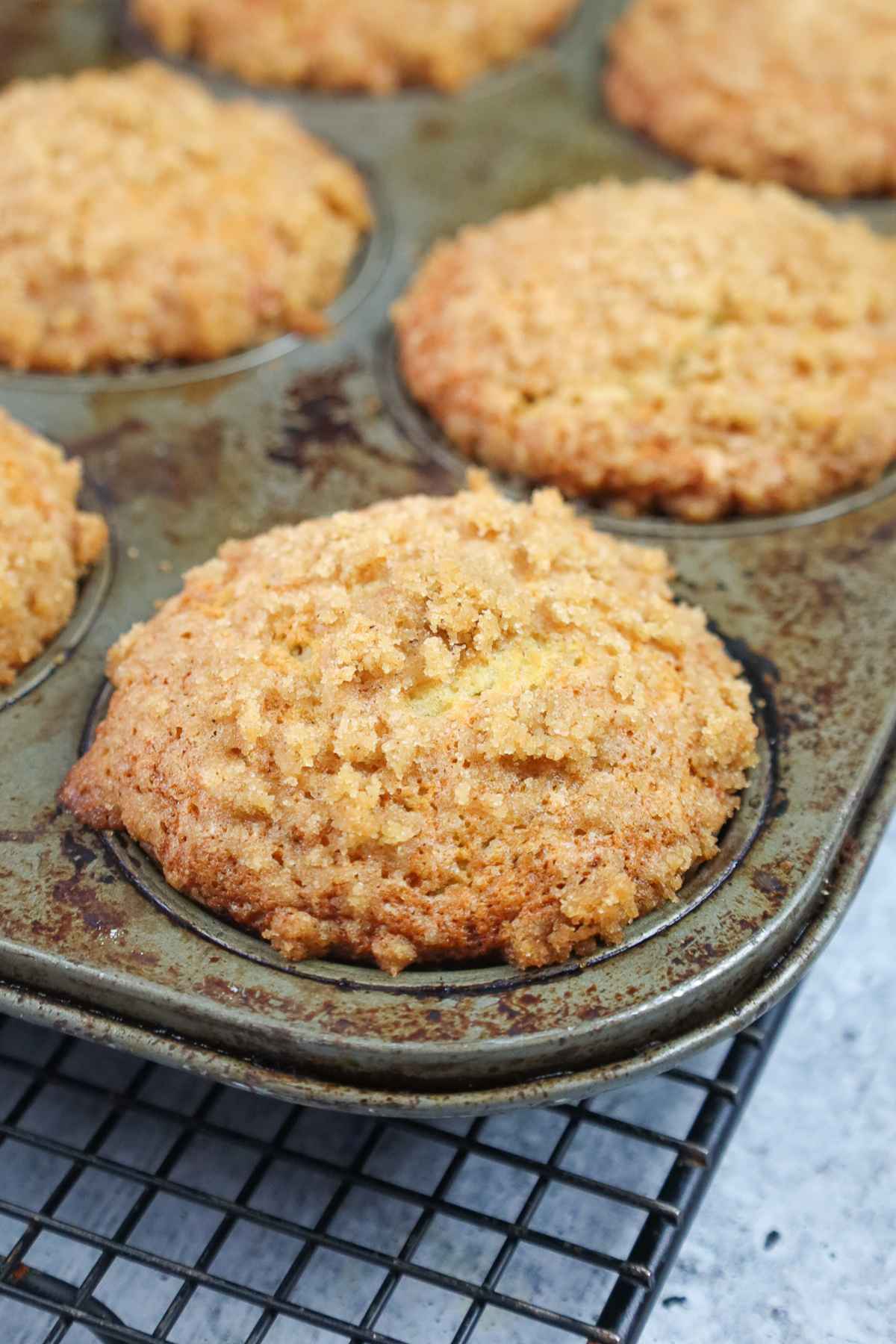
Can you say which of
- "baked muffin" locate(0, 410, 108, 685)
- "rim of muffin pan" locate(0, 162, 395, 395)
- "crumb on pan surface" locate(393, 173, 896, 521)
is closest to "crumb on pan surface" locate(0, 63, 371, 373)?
"rim of muffin pan" locate(0, 162, 395, 395)

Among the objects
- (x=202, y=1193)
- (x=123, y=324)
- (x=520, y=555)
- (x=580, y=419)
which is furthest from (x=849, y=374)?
(x=202, y=1193)

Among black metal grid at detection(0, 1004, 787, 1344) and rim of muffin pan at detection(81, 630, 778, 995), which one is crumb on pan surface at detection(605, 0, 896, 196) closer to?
rim of muffin pan at detection(81, 630, 778, 995)

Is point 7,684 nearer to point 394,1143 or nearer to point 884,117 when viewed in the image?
point 394,1143

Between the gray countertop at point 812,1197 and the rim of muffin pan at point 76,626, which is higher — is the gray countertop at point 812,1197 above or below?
below

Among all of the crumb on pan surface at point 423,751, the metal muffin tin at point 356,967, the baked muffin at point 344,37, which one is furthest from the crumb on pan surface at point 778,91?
the crumb on pan surface at point 423,751

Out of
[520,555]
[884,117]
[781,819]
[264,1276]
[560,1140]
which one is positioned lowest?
[264,1276]

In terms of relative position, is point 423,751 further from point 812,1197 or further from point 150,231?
point 150,231

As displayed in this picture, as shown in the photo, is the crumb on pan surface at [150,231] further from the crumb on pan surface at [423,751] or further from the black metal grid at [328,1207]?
the black metal grid at [328,1207]
